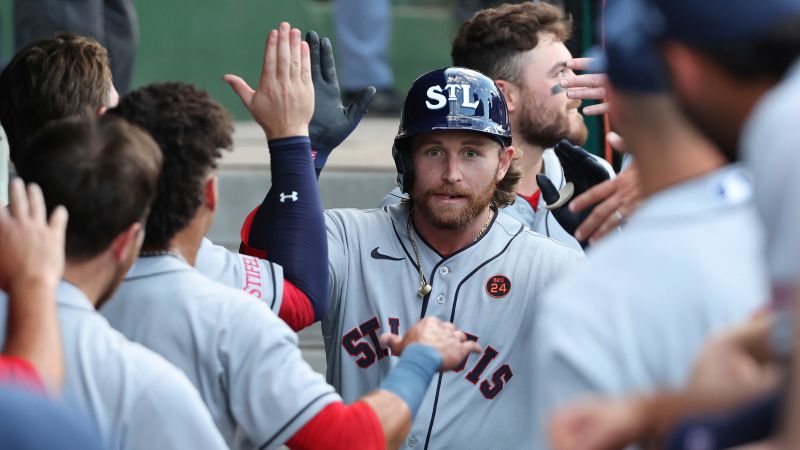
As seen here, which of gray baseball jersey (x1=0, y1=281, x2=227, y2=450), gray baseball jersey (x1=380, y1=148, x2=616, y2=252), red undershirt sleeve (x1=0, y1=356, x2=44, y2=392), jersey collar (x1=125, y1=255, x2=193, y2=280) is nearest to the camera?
red undershirt sleeve (x1=0, y1=356, x2=44, y2=392)

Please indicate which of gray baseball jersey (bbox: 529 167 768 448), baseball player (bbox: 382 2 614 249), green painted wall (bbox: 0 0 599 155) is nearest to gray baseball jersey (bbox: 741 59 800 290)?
gray baseball jersey (bbox: 529 167 768 448)

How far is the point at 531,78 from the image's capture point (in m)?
4.52

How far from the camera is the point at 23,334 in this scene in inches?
70.4

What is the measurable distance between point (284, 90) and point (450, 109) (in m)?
0.77

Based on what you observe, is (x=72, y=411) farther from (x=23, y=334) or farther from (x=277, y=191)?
(x=277, y=191)

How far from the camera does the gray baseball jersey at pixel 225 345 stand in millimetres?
2234

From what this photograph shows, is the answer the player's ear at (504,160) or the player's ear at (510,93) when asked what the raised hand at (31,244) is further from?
the player's ear at (510,93)

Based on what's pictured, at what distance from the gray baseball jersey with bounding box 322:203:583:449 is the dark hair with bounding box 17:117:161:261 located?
4.29ft

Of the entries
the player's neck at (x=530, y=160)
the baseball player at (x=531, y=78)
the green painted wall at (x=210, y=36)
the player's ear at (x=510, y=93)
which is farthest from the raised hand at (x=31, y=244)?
the green painted wall at (x=210, y=36)

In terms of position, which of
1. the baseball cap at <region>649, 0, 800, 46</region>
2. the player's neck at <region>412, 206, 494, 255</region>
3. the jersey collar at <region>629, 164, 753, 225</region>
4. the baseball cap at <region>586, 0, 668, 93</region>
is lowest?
the player's neck at <region>412, 206, 494, 255</region>

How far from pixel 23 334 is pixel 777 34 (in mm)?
1138

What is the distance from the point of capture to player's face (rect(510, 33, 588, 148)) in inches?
173

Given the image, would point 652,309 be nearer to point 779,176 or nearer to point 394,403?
point 779,176

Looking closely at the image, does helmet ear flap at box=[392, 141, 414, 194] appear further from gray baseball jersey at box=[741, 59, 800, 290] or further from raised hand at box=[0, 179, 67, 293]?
gray baseball jersey at box=[741, 59, 800, 290]
